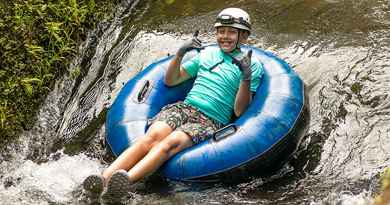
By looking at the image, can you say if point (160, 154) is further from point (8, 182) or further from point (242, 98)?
point (8, 182)

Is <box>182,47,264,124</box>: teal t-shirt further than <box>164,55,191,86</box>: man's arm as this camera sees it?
No

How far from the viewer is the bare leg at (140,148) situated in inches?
185

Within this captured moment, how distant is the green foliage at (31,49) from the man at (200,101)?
1.52 m

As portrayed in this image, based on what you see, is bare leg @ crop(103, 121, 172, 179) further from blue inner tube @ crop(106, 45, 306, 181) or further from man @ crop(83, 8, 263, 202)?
blue inner tube @ crop(106, 45, 306, 181)

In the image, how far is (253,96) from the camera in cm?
540

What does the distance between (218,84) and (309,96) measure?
994 mm

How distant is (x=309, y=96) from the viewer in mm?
5766

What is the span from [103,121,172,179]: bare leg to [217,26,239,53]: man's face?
0.85m

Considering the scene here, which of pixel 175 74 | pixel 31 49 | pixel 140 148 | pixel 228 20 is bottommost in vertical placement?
pixel 31 49

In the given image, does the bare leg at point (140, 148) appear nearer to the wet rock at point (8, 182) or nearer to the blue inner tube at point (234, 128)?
the blue inner tube at point (234, 128)

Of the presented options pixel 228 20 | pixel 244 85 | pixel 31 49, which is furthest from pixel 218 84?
pixel 31 49

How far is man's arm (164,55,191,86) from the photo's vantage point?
5.37 m

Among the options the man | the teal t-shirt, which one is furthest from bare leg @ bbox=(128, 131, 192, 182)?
the teal t-shirt

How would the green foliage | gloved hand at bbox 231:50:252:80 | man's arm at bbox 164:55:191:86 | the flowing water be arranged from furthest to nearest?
1. the green foliage
2. man's arm at bbox 164:55:191:86
3. gloved hand at bbox 231:50:252:80
4. the flowing water
